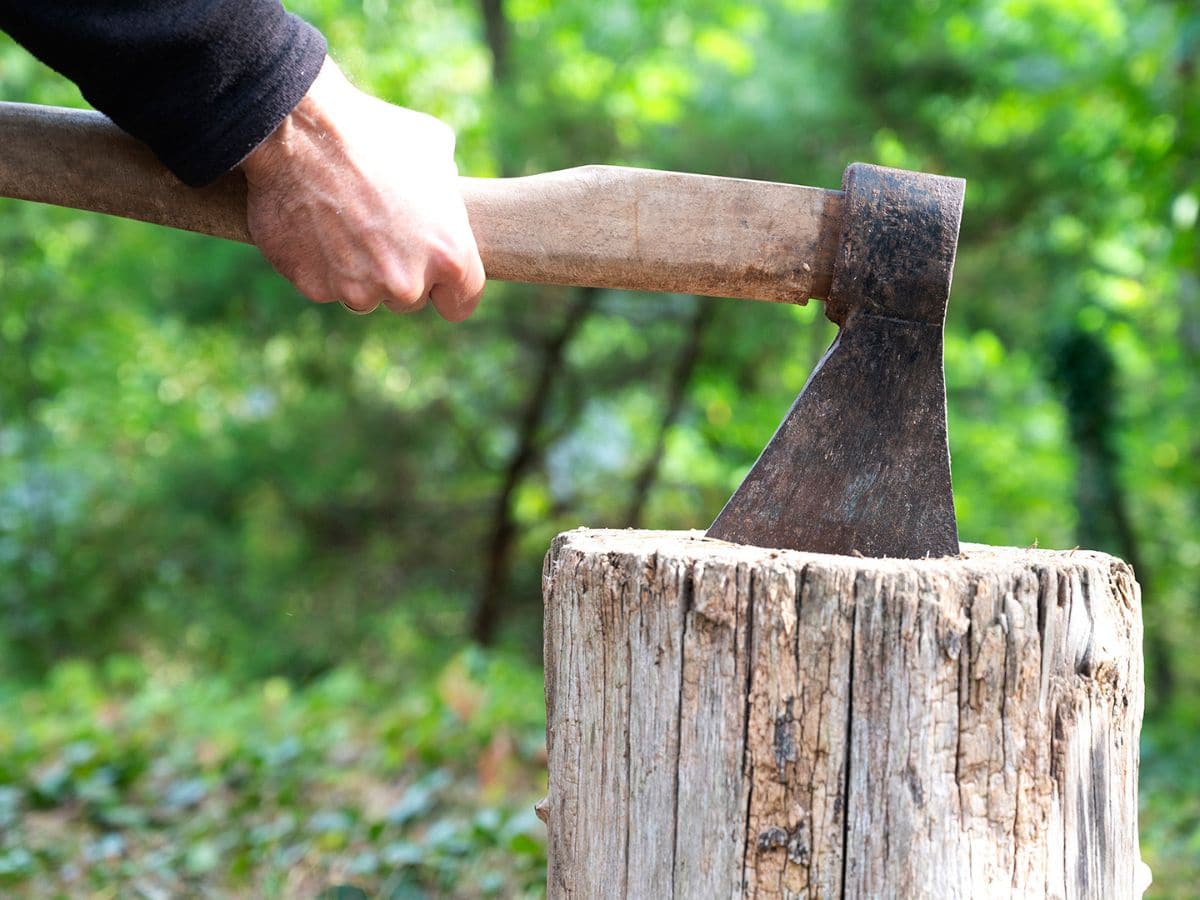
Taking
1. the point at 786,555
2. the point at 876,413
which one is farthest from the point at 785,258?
the point at 786,555

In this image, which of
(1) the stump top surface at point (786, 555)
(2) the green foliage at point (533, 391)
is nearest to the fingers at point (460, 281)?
(1) the stump top surface at point (786, 555)

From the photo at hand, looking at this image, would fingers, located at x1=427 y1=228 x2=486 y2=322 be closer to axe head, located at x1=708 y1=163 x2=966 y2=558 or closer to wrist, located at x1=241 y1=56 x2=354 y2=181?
wrist, located at x1=241 y1=56 x2=354 y2=181

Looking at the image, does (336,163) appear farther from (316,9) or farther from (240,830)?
(316,9)

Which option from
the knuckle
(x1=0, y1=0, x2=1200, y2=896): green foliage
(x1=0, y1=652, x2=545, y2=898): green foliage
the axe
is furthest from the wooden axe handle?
(x1=0, y1=0, x2=1200, y2=896): green foliage

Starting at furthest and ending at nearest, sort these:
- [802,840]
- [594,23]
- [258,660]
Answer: [594,23]
[258,660]
[802,840]

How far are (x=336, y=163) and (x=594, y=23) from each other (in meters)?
8.05

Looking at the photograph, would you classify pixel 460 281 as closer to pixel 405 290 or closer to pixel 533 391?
pixel 405 290

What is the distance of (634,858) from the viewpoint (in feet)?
4.24

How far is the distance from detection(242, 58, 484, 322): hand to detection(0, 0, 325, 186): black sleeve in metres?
0.06

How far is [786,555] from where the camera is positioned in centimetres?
131

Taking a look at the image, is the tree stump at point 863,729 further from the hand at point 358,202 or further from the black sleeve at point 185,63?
the black sleeve at point 185,63

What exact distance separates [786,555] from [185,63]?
985mm

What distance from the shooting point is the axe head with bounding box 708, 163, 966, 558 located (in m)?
1.49

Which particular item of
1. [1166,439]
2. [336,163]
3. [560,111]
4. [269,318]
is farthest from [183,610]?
[1166,439]
